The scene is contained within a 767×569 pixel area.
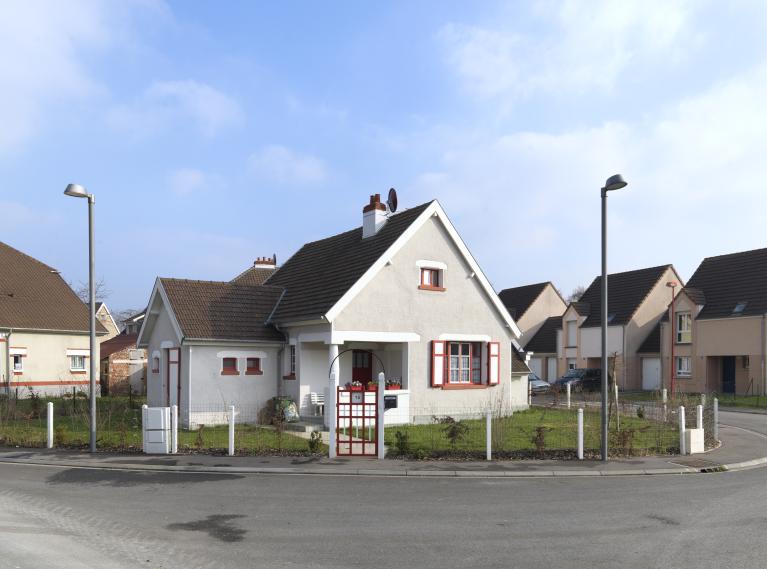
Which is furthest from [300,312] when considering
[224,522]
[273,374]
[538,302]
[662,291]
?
[538,302]

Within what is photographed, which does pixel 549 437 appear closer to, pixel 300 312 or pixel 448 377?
pixel 448 377

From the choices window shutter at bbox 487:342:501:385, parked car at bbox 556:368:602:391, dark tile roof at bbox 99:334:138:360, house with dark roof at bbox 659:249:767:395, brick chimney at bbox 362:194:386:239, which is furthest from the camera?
parked car at bbox 556:368:602:391

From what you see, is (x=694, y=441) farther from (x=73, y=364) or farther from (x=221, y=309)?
(x=73, y=364)

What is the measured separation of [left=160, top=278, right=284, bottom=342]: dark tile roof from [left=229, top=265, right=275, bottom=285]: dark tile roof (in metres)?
11.8

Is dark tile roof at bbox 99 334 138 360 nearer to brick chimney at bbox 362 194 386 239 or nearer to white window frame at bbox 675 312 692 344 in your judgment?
brick chimney at bbox 362 194 386 239

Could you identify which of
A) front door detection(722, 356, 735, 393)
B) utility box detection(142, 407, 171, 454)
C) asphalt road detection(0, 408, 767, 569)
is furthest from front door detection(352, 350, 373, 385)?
front door detection(722, 356, 735, 393)

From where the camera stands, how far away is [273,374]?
81.0 ft

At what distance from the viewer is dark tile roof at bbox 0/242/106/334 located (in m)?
37.9

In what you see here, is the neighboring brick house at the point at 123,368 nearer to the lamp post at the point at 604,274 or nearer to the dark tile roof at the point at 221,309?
the dark tile roof at the point at 221,309

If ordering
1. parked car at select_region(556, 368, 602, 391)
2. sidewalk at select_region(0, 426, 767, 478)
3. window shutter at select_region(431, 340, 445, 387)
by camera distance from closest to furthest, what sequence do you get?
sidewalk at select_region(0, 426, 767, 478), window shutter at select_region(431, 340, 445, 387), parked car at select_region(556, 368, 602, 391)

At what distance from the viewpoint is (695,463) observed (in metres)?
16.4

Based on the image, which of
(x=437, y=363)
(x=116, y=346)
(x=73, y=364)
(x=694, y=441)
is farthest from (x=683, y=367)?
(x=73, y=364)

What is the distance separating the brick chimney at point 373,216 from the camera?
2630cm

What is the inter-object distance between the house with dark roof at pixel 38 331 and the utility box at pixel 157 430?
21.2 meters
